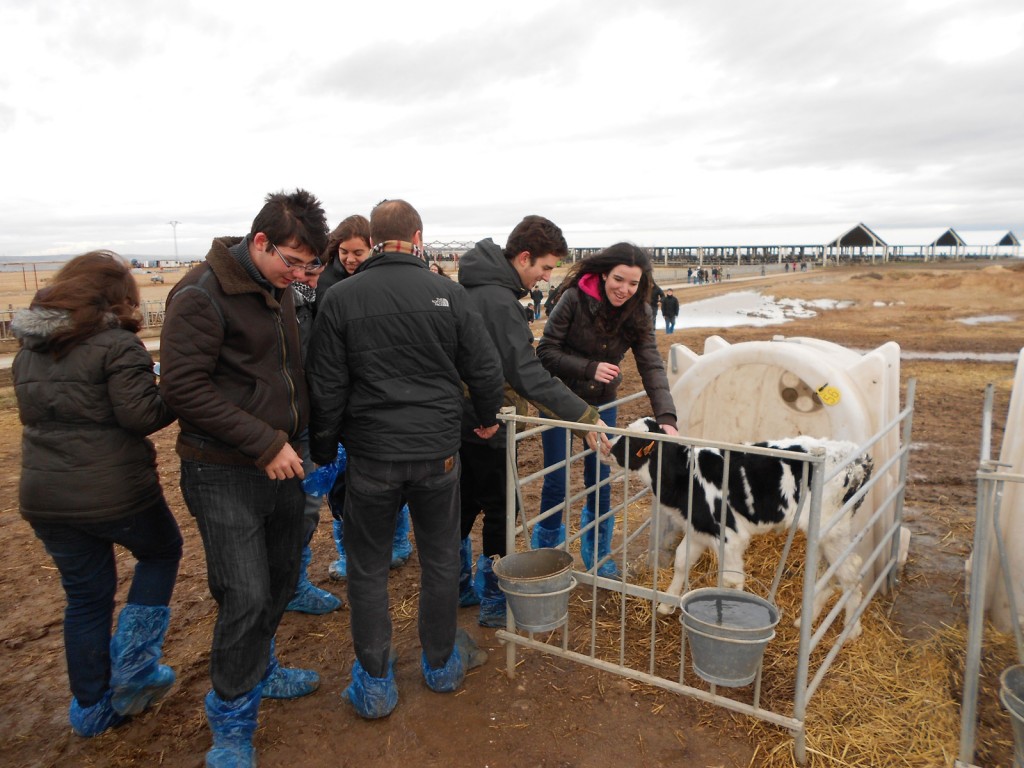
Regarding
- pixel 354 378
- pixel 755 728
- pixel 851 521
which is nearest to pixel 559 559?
pixel 755 728

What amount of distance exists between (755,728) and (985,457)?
147 centimetres

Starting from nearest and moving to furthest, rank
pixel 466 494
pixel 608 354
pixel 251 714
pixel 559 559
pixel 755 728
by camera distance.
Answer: pixel 251 714 → pixel 755 728 → pixel 559 559 → pixel 466 494 → pixel 608 354

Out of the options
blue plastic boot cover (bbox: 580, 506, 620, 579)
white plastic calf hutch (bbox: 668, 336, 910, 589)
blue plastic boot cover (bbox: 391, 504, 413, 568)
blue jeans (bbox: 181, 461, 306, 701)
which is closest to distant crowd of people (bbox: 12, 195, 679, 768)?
blue jeans (bbox: 181, 461, 306, 701)

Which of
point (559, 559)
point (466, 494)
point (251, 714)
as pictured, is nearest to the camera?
point (251, 714)

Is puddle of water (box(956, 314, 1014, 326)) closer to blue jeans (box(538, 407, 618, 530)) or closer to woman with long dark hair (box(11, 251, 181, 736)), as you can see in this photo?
blue jeans (box(538, 407, 618, 530))

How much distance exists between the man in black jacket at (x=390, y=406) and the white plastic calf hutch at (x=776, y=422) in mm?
451

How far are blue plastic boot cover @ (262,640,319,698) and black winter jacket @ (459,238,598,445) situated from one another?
4.80 ft

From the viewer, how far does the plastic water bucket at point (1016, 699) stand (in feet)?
7.45

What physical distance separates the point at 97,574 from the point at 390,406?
4.55 ft

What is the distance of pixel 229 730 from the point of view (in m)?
2.74

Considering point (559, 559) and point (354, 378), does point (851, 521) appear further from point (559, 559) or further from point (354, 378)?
point (354, 378)

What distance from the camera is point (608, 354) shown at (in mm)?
4215

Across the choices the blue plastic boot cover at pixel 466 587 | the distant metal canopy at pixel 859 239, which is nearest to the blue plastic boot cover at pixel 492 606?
the blue plastic boot cover at pixel 466 587

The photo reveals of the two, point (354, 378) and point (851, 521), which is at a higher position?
point (354, 378)
